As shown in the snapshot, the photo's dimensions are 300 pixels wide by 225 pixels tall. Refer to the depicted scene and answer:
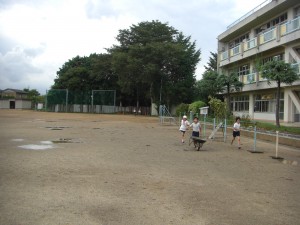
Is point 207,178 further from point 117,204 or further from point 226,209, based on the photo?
point 117,204

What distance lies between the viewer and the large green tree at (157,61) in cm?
4912

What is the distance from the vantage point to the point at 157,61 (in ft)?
164

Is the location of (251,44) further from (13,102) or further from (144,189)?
(13,102)

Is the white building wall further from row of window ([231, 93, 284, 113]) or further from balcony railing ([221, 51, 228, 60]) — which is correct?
row of window ([231, 93, 284, 113])

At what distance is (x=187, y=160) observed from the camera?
12.1 meters

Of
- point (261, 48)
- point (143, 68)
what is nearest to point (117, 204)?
point (261, 48)

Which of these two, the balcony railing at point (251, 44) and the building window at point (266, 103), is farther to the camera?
the balcony railing at point (251, 44)

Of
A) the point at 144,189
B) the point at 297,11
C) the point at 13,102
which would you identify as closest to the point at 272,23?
the point at 297,11

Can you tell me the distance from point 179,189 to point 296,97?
21.8 m

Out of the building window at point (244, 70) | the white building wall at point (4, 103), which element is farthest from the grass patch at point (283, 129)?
the white building wall at point (4, 103)

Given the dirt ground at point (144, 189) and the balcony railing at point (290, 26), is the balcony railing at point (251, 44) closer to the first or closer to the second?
the balcony railing at point (290, 26)

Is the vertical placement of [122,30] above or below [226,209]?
above

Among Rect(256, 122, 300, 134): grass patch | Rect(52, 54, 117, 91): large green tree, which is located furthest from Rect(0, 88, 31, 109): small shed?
Rect(256, 122, 300, 134): grass patch

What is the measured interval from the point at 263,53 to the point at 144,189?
26.4 metres
